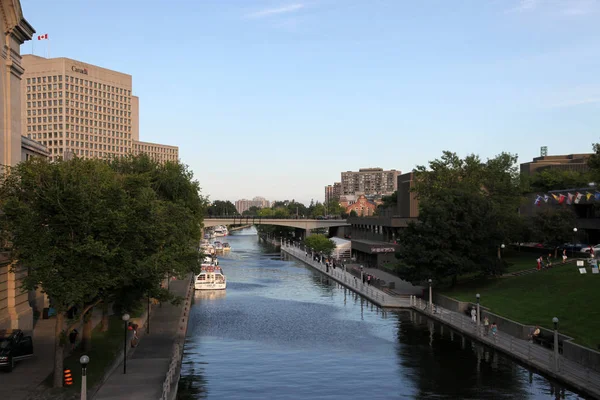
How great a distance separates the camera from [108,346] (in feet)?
112

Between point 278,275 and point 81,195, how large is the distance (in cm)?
6438

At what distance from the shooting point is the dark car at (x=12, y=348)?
28.4 m

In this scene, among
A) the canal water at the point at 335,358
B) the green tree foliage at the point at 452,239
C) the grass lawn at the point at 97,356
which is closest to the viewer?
the grass lawn at the point at 97,356

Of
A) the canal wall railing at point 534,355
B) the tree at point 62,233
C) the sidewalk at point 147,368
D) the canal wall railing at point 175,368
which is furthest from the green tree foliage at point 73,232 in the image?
the canal wall railing at point 534,355

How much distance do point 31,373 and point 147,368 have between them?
5321 mm

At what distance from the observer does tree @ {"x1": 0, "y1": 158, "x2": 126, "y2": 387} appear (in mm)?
25906

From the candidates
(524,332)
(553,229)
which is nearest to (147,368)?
(524,332)

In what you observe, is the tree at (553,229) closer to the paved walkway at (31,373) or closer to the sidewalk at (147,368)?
the sidewalk at (147,368)

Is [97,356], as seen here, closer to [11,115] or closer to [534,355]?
[11,115]

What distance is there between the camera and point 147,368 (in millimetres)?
30766

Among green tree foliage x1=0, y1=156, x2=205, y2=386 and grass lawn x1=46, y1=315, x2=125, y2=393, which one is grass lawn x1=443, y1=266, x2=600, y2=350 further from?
grass lawn x1=46, y1=315, x2=125, y2=393

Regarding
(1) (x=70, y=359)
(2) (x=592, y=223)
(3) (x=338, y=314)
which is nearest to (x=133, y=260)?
(1) (x=70, y=359)

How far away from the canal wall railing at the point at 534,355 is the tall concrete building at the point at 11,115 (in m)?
28.3

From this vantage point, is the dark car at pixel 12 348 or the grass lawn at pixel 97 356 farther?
the dark car at pixel 12 348
